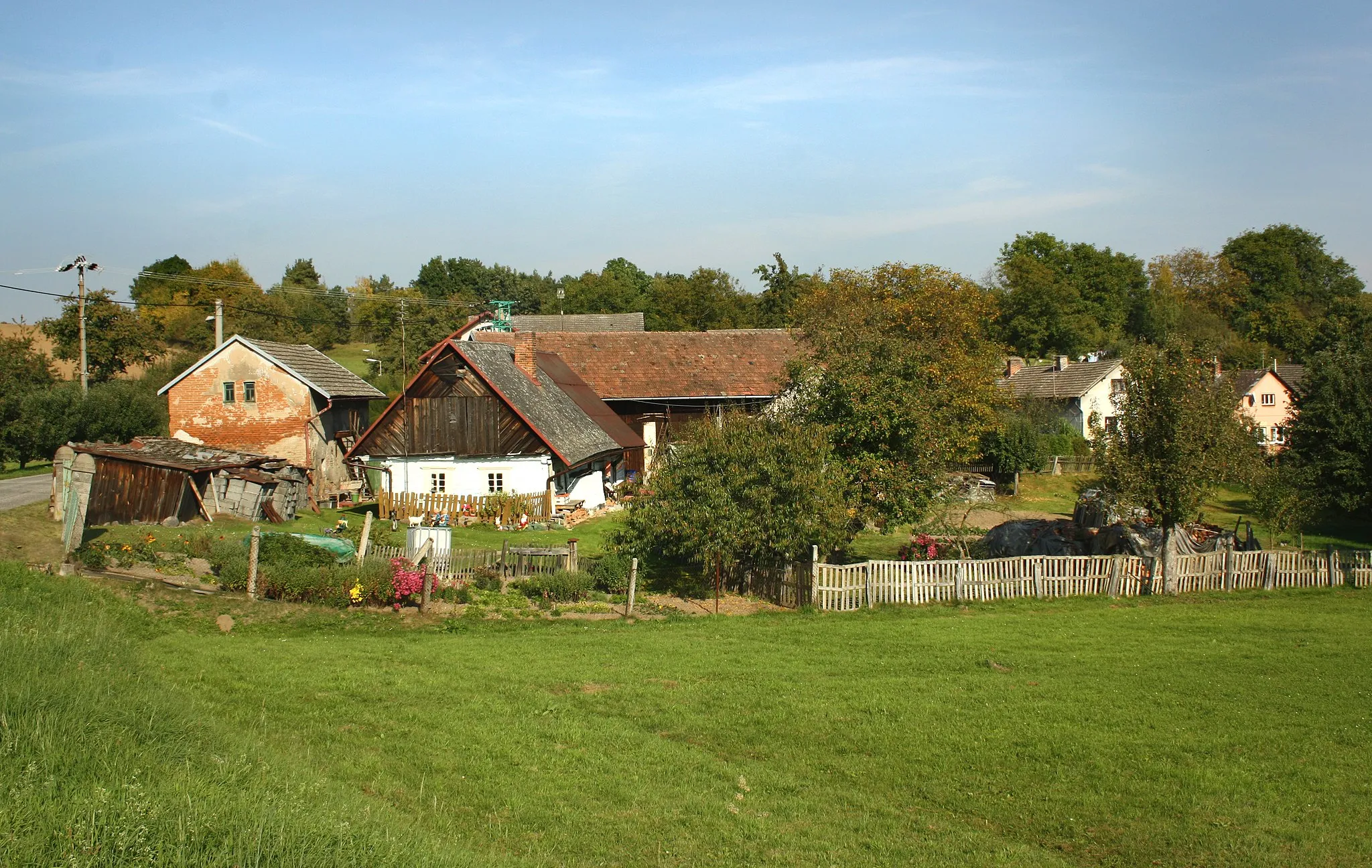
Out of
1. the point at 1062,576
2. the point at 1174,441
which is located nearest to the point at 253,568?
the point at 1062,576

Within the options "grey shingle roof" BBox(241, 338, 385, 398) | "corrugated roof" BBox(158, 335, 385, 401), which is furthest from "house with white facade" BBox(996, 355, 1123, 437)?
"corrugated roof" BBox(158, 335, 385, 401)

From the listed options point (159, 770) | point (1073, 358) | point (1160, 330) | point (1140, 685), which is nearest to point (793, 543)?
point (1140, 685)

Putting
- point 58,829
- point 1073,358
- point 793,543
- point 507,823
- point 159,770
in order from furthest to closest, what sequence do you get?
point 1073,358 → point 793,543 → point 507,823 → point 159,770 → point 58,829

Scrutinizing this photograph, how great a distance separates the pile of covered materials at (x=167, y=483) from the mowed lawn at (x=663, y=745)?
1073cm

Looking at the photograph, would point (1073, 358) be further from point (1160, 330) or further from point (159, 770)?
point (159, 770)

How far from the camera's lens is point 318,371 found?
41.8 meters

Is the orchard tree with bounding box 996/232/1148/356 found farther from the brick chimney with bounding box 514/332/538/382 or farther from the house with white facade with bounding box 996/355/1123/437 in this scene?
the brick chimney with bounding box 514/332/538/382

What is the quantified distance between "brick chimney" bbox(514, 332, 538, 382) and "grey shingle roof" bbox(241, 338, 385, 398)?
25.1 ft

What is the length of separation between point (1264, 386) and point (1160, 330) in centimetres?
2586

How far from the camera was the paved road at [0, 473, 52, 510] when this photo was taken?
97.8 feet

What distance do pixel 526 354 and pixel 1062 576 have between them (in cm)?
2497

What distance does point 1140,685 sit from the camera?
49.3 feet

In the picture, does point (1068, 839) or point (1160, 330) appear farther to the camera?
point (1160, 330)

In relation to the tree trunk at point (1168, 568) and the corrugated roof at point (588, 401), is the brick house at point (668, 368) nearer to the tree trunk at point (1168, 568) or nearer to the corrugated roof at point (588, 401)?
the corrugated roof at point (588, 401)
